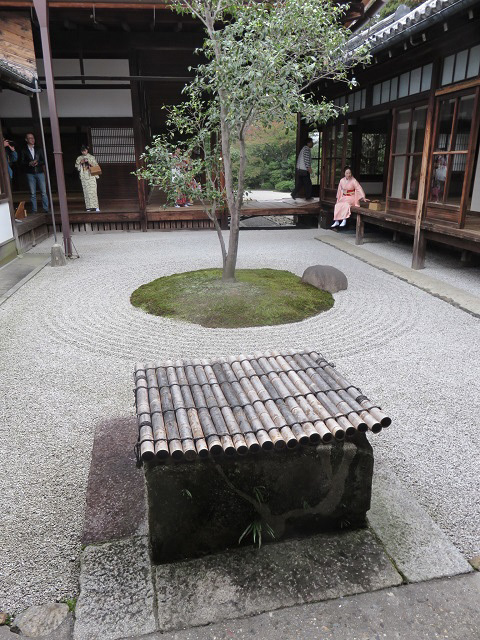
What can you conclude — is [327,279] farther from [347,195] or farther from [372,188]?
[372,188]

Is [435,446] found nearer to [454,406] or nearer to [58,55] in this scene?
[454,406]

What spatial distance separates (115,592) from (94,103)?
472 inches

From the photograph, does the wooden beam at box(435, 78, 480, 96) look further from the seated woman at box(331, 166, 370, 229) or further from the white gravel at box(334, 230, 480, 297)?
the seated woman at box(331, 166, 370, 229)

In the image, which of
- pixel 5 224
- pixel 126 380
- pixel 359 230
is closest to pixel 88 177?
pixel 5 224

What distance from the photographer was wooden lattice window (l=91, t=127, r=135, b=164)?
1199cm

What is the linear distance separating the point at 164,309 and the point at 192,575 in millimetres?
3984

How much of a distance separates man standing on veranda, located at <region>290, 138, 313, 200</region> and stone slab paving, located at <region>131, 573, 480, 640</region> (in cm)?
1273

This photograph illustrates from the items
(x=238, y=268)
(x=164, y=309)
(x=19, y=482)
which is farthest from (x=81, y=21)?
(x=19, y=482)

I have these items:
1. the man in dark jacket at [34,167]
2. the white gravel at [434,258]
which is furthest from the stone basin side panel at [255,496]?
the man in dark jacket at [34,167]

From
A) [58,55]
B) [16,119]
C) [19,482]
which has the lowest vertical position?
[19,482]

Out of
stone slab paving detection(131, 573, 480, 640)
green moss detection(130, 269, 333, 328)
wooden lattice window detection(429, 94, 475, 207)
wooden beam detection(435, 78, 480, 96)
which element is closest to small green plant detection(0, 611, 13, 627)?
stone slab paving detection(131, 573, 480, 640)

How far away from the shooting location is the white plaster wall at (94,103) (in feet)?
38.0

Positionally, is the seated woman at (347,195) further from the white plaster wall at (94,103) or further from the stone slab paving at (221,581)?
the stone slab paving at (221,581)

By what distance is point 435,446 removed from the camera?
3027mm
